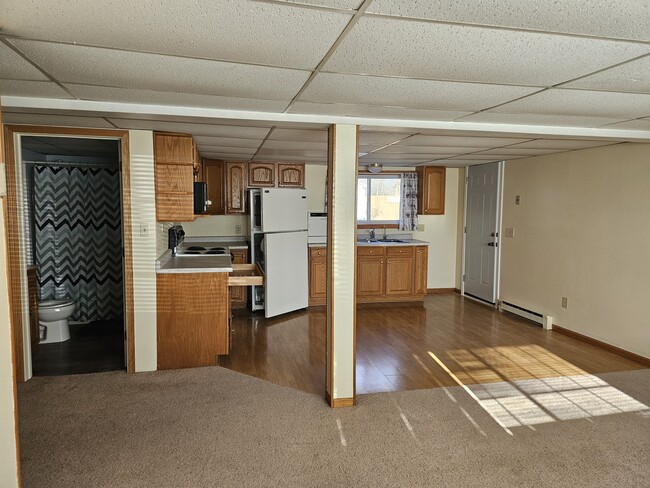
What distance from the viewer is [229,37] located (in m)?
1.63

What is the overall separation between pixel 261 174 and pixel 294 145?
6.06 ft

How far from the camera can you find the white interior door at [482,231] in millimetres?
6027

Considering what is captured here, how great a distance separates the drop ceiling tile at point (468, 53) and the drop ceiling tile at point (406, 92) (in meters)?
0.11

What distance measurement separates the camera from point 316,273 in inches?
236

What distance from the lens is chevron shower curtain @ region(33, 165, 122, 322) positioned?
16.3 ft

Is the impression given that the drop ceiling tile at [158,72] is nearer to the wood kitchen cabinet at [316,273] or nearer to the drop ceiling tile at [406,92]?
the drop ceiling tile at [406,92]

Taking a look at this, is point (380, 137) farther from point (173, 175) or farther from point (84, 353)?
point (84, 353)

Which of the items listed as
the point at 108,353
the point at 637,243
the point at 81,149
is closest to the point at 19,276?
the point at 108,353

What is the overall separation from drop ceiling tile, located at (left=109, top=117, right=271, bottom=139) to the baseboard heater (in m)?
3.72

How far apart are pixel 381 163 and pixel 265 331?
2865mm

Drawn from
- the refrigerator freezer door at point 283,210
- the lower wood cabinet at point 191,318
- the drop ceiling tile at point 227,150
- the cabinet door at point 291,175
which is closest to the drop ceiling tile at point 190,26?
the lower wood cabinet at point 191,318

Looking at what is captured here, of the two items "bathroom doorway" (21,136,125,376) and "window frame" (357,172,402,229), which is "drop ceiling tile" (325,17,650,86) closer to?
"bathroom doorway" (21,136,125,376)

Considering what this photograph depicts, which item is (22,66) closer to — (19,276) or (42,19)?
(42,19)

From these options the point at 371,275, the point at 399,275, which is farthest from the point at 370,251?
the point at 399,275
